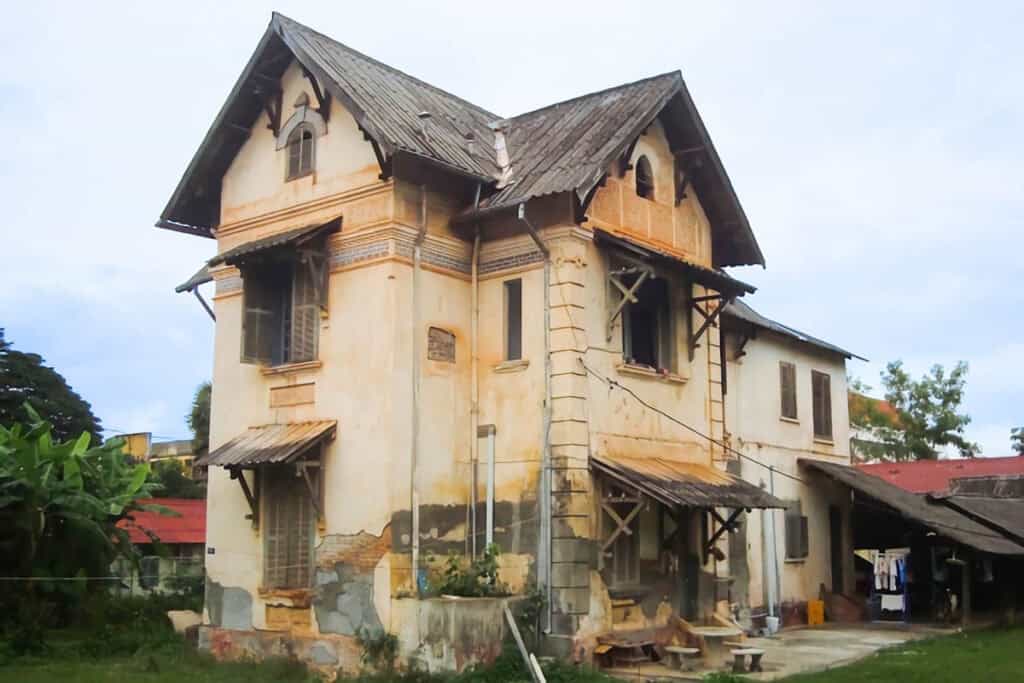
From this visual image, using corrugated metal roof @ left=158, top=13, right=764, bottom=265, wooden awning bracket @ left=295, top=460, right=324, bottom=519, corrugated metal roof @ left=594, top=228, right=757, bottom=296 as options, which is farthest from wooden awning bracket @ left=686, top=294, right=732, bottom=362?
wooden awning bracket @ left=295, top=460, right=324, bottom=519

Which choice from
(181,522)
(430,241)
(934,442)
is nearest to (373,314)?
(430,241)

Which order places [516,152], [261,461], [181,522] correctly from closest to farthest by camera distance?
[261,461] → [516,152] → [181,522]

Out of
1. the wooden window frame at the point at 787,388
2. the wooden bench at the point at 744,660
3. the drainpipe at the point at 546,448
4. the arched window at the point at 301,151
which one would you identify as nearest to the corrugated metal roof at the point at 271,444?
the drainpipe at the point at 546,448

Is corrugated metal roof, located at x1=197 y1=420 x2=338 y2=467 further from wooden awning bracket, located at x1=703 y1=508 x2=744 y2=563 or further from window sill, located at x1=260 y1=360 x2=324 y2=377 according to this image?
wooden awning bracket, located at x1=703 y1=508 x2=744 y2=563

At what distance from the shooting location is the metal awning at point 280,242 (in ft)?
52.0

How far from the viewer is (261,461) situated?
613 inches

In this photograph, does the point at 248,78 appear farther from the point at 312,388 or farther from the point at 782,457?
the point at 782,457

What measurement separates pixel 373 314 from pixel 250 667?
5.29 metres

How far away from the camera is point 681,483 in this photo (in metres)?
16.0

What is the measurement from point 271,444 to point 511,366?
3.64 meters

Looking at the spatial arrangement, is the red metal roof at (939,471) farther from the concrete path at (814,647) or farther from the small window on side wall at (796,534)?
the concrete path at (814,647)

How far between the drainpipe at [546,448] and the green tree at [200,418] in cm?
2058

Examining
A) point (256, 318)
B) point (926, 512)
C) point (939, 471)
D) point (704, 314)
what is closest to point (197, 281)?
point (256, 318)

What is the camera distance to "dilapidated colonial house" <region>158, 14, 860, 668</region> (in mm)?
15344
